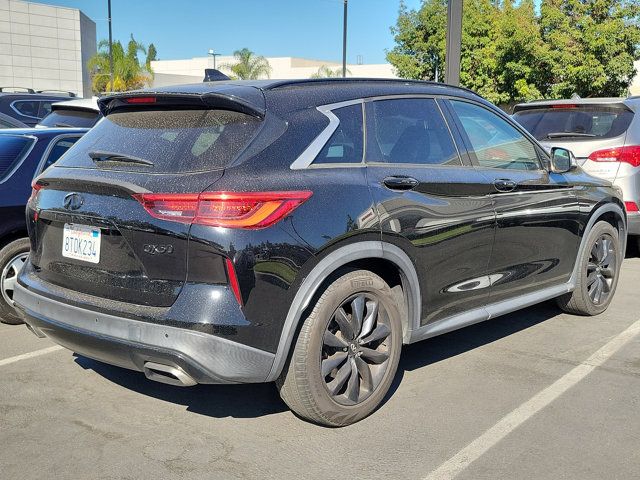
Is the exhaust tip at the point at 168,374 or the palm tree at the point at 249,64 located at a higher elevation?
the palm tree at the point at 249,64

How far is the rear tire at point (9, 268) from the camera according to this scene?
5047 millimetres

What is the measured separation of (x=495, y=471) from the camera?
123 inches

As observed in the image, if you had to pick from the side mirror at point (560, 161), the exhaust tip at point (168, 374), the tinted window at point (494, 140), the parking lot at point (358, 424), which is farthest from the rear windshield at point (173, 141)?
the side mirror at point (560, 161)

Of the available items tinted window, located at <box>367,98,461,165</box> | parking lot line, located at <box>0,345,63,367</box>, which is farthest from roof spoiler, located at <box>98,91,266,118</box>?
parking lot line, located at <box>0,345,63,367</box>

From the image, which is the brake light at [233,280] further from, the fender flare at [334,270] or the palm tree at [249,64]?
the palm tree at [249,64]

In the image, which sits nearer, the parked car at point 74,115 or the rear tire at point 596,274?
the rear tire at point 596,274

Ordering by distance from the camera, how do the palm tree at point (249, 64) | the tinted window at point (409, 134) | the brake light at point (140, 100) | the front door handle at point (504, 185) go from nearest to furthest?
the brake light at point (140, 100)
the tinted window at point (409, 134)
the front door handle at point (504, 185)
the palm tree at point (249, 64)

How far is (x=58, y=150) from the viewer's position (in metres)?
5.66

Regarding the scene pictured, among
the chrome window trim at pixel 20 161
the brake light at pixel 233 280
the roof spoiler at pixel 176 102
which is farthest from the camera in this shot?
the chrome window trim at pixel 20 161

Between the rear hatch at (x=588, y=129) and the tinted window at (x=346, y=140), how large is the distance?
424cm

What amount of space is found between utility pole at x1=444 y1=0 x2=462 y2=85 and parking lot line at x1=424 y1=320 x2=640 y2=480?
455cm

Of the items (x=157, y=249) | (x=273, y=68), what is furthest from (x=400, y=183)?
(x=273, y=68)

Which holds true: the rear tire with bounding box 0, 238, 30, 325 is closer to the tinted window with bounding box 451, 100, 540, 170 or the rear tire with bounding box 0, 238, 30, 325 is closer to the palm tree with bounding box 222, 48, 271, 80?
the tinted window with bounding box 451, 100, 540, 170

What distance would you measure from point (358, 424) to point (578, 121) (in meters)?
5.25
